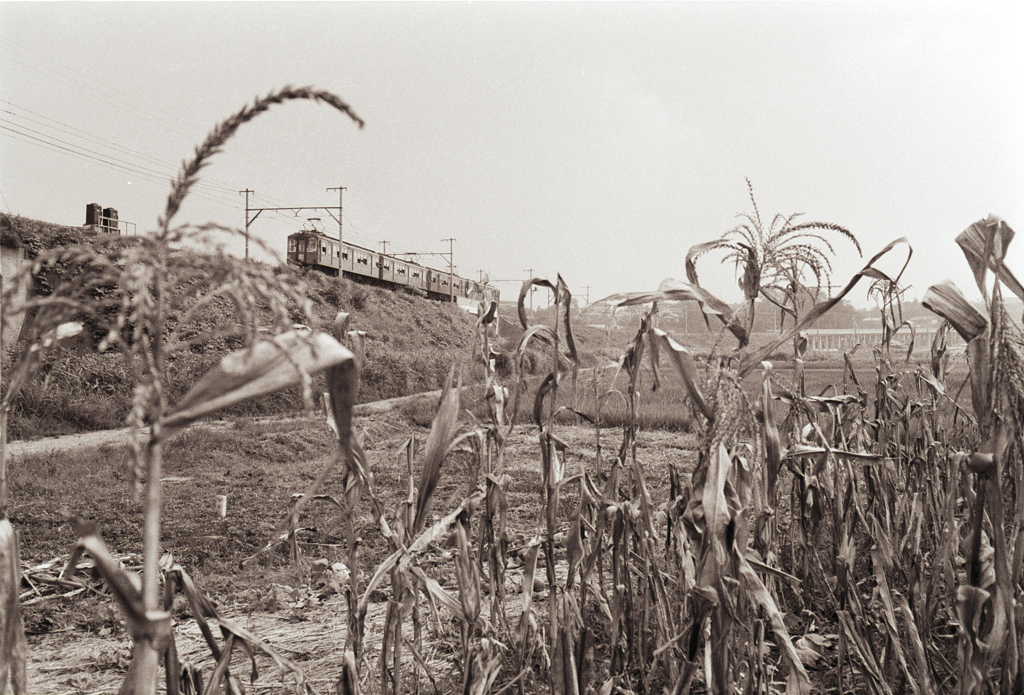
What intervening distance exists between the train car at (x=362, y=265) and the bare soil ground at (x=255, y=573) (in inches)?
599

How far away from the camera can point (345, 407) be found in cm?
91

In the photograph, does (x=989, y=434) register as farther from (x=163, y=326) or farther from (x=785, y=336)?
(x=163, y=326)

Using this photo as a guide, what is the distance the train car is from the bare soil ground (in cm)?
1522

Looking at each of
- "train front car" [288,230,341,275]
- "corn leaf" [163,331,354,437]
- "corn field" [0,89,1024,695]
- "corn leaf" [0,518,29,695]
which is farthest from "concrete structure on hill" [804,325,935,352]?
"train front car" [288,230,341,275]

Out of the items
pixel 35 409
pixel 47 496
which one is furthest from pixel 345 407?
pixel 35 409

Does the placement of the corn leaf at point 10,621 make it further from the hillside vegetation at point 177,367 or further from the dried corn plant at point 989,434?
the dried corn plant at point 989,434

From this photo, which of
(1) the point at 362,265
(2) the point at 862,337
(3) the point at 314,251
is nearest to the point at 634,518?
(2) the point at 862,337

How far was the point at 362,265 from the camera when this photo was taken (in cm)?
3353

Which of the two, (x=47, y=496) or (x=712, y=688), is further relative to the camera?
(x=47, y=496)

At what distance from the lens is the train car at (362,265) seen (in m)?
28.6

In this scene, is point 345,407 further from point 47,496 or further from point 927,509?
point 47,496

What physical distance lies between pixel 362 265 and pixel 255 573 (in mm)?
31134

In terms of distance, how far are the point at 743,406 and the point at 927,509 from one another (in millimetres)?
2537

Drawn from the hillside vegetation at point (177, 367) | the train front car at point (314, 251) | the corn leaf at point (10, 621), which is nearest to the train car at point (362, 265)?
the train front car at point (314, 251)
